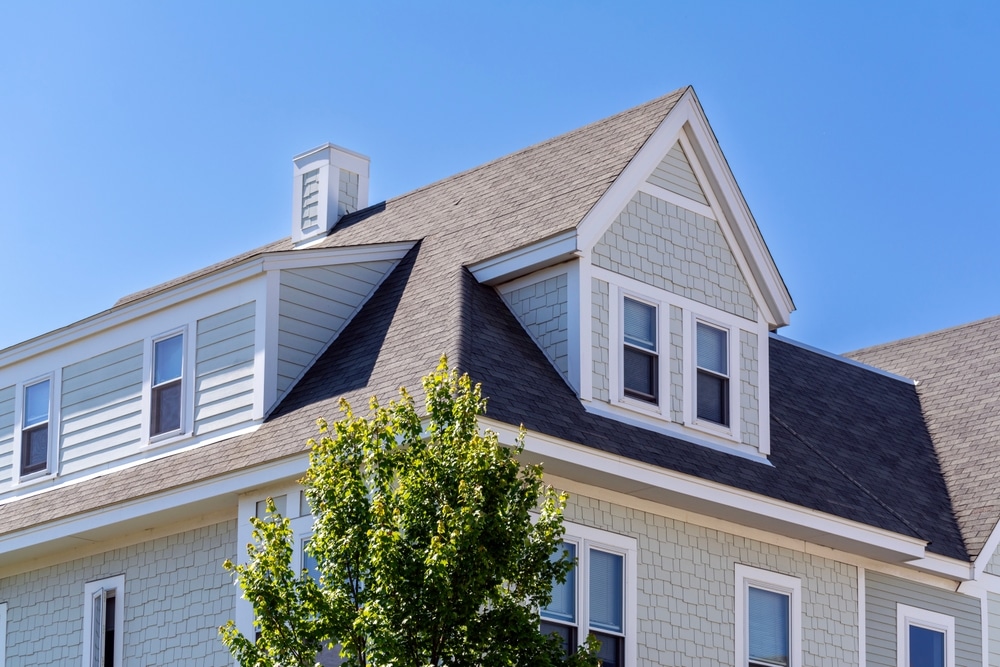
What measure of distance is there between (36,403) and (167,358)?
8.95 feet

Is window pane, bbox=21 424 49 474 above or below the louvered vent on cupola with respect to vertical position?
below

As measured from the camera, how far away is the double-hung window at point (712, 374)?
20.2 m

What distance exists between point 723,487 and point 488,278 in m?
3.68

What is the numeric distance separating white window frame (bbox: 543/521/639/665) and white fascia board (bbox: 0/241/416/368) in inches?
185

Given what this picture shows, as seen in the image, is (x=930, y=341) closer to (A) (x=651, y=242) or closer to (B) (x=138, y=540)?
(A) (x=651, y=242)

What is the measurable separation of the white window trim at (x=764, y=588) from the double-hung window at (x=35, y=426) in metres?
9.13

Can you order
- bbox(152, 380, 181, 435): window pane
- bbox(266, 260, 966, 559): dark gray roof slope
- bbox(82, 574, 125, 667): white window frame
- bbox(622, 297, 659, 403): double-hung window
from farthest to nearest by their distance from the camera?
bbox(152, 380, 181, 435): window pane
bbox(82, 574, 125, 667): white window frame
bbox(622, 297, 659, 403): double-hung window
bbox(266, 260, 966, 559): dark gray roof slope

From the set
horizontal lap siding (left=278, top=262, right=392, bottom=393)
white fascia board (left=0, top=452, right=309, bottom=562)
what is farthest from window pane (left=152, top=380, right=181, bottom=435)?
horizontal lap siding (left=278, top=262, right=392, bottom=393)

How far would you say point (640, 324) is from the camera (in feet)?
64.5

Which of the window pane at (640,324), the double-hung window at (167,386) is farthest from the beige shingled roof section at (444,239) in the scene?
the window pane at (640,324)

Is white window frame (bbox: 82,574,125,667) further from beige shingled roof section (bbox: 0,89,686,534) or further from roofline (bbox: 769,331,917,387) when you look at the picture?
roofline (bbox: 769,331,917,387)

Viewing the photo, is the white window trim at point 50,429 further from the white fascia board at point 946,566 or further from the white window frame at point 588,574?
the white fascia board at point 946,566

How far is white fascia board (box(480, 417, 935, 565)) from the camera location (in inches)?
682

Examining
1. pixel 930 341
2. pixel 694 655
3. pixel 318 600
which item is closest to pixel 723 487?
pixel 694 655
